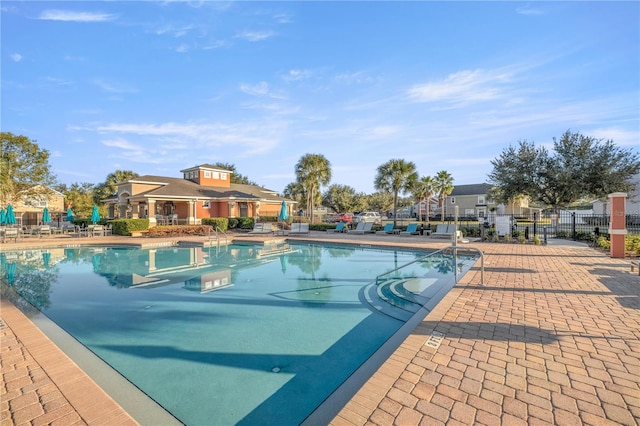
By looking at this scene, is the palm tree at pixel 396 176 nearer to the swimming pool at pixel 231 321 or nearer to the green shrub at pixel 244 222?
the green shrub at pixel 244 222

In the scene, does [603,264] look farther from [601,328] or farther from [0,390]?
[0,390]

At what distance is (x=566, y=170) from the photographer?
18.0 m

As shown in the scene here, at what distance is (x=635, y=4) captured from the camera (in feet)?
30.2

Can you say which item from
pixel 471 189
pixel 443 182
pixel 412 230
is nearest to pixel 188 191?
pixel 412 230

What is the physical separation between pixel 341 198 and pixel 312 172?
2364cm

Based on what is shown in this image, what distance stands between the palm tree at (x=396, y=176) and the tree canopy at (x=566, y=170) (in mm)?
8459

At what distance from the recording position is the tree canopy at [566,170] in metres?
17.3

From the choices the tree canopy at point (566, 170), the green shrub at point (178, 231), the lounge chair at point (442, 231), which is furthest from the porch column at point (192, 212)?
the tree canopy at point (566, 170)

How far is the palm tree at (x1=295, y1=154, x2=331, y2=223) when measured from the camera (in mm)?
31859

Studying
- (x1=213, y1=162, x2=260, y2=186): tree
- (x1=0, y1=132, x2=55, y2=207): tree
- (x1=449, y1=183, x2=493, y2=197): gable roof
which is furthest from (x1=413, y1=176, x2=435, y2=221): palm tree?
(x1=0, y1=132, x2=55, y2=207): tree

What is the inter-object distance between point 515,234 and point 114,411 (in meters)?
19.2

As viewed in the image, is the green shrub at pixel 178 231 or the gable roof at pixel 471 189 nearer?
the green shrub at pixel 178 231

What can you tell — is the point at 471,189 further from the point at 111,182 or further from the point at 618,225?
the point at 111,182

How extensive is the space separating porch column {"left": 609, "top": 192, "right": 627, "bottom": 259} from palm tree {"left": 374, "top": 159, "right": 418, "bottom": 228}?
16847 mm
